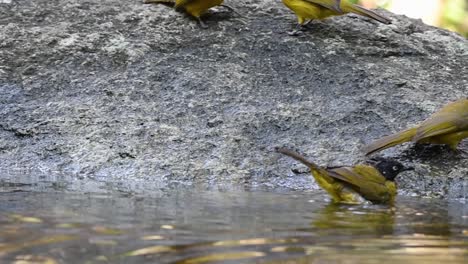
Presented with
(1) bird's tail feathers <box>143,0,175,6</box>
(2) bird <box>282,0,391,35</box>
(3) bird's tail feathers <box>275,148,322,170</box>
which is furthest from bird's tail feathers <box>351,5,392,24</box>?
(3) bird's tail feathers <box>275,148,322,170</box>

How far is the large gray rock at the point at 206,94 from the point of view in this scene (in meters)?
4.64

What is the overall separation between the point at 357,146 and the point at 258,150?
51 cm

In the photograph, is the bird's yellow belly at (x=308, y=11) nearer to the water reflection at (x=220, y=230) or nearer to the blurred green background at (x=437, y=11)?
the water reflection at (x=220, y=230)

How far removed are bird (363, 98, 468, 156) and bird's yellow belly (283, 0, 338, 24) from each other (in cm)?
136

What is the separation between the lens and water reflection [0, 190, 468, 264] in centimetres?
249

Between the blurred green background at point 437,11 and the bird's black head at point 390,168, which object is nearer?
the bird's black head at point 390,168

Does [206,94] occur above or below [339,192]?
above

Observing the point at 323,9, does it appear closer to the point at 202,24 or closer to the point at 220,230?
the point at 202,24

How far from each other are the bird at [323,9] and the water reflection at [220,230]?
6.93 ft

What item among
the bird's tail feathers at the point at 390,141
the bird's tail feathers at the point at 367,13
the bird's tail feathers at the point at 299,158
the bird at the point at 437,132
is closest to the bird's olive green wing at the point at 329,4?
the bird's tail feathers at the point at 367,13

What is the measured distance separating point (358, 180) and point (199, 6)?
205 centimetres

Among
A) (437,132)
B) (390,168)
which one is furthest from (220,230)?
(437,132)

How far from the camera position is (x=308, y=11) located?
5.89 m

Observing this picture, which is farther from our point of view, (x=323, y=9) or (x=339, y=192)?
(x=323, y=9)
